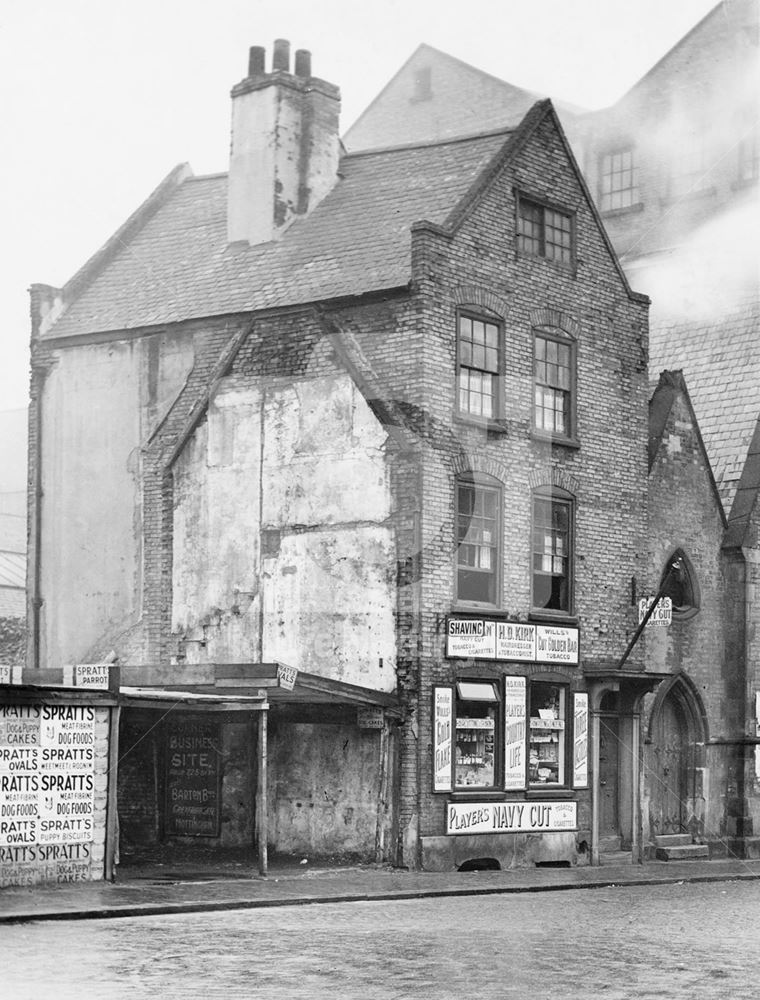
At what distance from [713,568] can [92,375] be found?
11673 mm

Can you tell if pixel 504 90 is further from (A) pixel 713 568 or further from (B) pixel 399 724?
(B) pixel 399 724

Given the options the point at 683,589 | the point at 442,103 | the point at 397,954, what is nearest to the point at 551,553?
the point at 683,589

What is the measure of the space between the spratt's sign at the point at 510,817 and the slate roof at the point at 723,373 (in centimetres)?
838

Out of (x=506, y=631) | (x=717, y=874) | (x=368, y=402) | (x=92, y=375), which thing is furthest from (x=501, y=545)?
(x=92, y=375)

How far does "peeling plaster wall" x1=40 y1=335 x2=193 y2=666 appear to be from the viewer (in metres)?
28.6

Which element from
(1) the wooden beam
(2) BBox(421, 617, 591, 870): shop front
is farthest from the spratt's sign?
(1) the wooden beam

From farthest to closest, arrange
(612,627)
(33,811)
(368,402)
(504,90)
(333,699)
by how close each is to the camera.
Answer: (504,90) → (612,627) → (368,402) → (333,699) → (33,811)

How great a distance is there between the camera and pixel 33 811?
65.6 ft

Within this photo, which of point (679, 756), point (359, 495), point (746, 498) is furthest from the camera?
point (746, 498)

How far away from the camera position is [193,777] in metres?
26.5

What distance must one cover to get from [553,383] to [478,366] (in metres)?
1.90

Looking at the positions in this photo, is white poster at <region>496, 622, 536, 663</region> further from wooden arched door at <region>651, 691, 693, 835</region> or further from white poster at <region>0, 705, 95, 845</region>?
white poster at <region>0, 705, 95, 845</region>

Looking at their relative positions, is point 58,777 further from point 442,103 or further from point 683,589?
point 442,103

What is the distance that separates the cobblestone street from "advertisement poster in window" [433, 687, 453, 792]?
18.0ft
